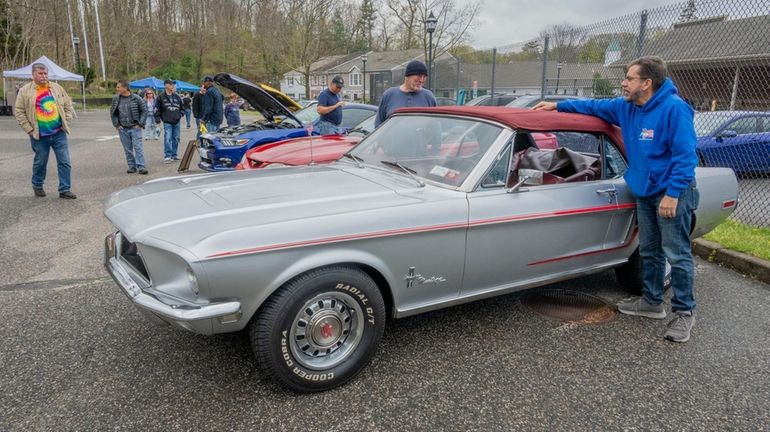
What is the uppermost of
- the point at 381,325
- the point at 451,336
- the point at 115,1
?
the point at 115,1

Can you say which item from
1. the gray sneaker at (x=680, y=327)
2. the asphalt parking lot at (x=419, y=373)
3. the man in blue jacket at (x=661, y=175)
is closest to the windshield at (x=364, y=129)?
the asphalt parking lot at (x=419, y=373)

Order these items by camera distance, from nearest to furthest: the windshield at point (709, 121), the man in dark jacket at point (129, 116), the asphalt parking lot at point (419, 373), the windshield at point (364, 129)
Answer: the asphalt parking lot at point (419, 373) < the windshield at point (364, 129) < the windshield at point (709, 121) < the man in dark jacket at point (129, 116)

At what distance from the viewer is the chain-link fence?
664 cm

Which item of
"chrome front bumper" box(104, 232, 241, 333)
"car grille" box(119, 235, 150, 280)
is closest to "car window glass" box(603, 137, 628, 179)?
"chrome front bumper" box(104, 232, 241, 333)

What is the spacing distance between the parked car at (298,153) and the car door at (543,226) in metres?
3.03

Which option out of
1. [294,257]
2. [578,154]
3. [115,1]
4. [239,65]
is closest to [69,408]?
[294,257]

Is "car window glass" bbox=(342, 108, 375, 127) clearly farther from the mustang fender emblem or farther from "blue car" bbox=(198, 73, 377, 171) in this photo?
the mustang fender emblem

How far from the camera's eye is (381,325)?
9.15 ft

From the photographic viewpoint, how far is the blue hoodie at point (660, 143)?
10.6 ft

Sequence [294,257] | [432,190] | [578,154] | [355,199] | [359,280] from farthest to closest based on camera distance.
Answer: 1. [578,154]
2. [432,190]
3. [355,199]
4. [359,280]
5. [294,257]

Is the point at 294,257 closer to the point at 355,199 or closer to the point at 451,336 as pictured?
the point at 355,199

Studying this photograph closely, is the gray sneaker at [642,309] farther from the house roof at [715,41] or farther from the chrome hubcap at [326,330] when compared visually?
the house roof at [715,41]

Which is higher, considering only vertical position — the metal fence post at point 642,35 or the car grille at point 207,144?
the metal fence post at point 642,35

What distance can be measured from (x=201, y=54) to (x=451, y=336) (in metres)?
67.6
